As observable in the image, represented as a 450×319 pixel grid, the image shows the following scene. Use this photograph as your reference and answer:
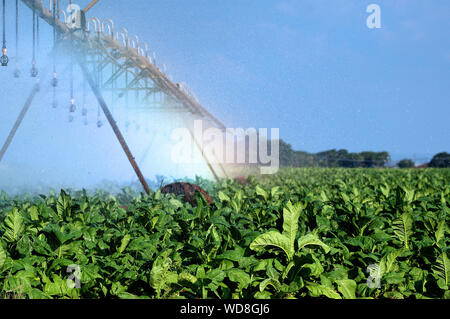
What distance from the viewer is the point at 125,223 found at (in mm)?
3904

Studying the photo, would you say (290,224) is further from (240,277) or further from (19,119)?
(19,119)

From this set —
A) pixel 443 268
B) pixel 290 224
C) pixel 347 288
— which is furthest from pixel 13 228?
pixel 443 268

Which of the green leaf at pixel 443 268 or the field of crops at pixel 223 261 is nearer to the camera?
the field of crops at pixel 223 261

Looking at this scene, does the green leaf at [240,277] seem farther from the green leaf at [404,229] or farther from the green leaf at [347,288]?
the green leaf at [404,229]

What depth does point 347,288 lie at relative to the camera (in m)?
2.59

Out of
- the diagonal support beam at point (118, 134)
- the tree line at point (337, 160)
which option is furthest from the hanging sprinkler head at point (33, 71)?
the tree line at point (337, 160)

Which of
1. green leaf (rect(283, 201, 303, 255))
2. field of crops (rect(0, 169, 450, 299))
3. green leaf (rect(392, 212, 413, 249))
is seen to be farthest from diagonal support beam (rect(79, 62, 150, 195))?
green leaf (rect(283, 201, 303, 255))

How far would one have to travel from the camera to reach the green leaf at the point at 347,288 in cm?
257

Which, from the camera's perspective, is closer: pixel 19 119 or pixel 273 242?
pixel 273 242

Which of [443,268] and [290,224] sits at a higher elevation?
[290,224]

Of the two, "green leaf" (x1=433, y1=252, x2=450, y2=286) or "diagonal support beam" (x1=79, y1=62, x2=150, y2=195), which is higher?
"diagonal support beam" (x1=79, y1=62, x2=150, y2=195)

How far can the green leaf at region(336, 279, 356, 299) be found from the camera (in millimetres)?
2566

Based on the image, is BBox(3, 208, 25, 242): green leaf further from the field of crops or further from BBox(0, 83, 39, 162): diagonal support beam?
BBox(0, 83, 39, 162): diagonal support beam

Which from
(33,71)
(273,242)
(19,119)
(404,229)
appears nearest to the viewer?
(273,242)
